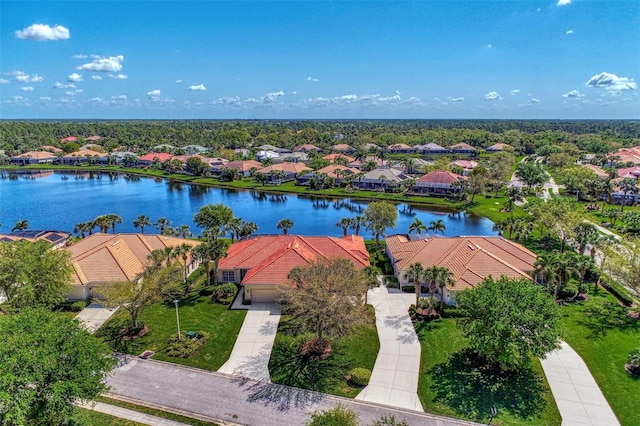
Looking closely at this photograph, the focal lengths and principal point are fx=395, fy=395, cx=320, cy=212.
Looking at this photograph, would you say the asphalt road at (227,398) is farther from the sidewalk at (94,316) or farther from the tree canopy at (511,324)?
the sidewalk at (94,316)

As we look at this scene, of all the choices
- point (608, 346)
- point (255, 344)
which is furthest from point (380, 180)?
point (255, 344)

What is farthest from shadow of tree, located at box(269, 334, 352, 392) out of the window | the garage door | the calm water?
the calm water

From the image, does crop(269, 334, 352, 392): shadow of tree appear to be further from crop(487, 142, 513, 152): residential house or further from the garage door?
crop(487, 142, 513, 152): residential house

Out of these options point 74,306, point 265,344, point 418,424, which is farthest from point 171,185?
point 418,424

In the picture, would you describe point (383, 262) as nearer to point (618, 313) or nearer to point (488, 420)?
point (618, 313)

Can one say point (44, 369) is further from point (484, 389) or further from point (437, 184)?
point (437, 184)

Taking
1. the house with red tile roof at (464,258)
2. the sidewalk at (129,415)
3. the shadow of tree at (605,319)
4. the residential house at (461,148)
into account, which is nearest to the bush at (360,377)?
the sidewalk at (129,415)
